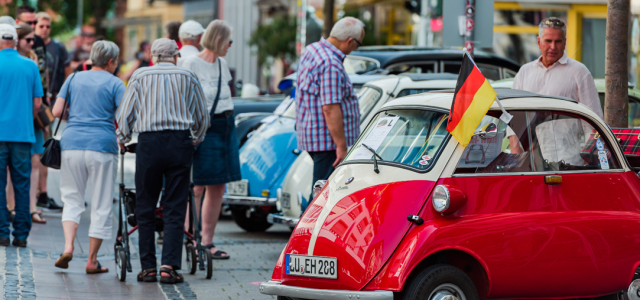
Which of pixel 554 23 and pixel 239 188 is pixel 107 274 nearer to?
pixel 239 188

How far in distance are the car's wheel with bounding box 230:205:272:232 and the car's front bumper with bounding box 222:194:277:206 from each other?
0.79 metres

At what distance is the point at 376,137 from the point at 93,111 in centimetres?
272

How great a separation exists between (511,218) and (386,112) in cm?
117

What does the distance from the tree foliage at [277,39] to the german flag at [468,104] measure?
2531 centimetres

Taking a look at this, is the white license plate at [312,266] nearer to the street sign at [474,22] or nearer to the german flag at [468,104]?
the german flag at [468,104]

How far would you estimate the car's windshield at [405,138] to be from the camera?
5352 mm

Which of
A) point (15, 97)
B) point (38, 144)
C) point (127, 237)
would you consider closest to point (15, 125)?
point (15, 97)

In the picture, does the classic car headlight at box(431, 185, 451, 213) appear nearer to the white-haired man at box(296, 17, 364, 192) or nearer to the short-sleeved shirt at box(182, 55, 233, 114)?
the white-haired man at box(296, 17, 364, 192)

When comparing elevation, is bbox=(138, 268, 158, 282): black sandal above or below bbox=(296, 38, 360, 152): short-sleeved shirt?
below

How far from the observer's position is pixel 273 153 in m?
9.57

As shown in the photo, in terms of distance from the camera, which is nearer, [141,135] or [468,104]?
[468,104]

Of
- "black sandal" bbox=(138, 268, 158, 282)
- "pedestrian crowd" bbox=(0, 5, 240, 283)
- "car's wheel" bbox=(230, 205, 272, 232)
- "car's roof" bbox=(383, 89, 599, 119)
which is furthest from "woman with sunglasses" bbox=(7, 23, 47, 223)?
"car's roof" bbox=(383, 89, 599, 119)

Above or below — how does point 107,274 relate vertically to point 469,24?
below

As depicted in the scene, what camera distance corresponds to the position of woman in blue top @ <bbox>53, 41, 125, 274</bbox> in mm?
7305
